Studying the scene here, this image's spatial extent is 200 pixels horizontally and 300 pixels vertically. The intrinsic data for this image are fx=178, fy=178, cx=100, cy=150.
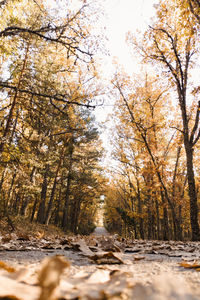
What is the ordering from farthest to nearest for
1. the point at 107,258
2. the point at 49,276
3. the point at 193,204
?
1. the point at 193,204
2. the point at 107,258
3. the point at 49,276

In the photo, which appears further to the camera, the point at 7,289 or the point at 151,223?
the point at 151,223

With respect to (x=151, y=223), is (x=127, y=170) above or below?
above

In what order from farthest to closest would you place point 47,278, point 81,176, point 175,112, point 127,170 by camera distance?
1. point 81,176
2. point 127,170
3. point 175,112
4. point 47,278

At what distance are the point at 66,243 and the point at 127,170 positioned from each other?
1527 centimetres

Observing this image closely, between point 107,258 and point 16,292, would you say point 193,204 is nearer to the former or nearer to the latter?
point 107,258

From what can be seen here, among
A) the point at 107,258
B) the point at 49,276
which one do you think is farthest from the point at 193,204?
the point at 49,276

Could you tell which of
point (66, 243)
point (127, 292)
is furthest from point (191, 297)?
point (66, 243)

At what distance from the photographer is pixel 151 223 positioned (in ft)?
53.1

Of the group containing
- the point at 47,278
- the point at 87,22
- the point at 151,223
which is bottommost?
the point at 151,223

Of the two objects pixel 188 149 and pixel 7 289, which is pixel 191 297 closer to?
pixel 7 289

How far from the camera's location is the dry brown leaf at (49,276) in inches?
17.2

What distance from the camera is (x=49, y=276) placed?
0.45 m

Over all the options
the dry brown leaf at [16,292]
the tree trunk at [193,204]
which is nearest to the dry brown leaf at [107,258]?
the dry brown leaf at [16,292]

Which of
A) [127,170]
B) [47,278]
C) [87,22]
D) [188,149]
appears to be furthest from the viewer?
[127,170]
